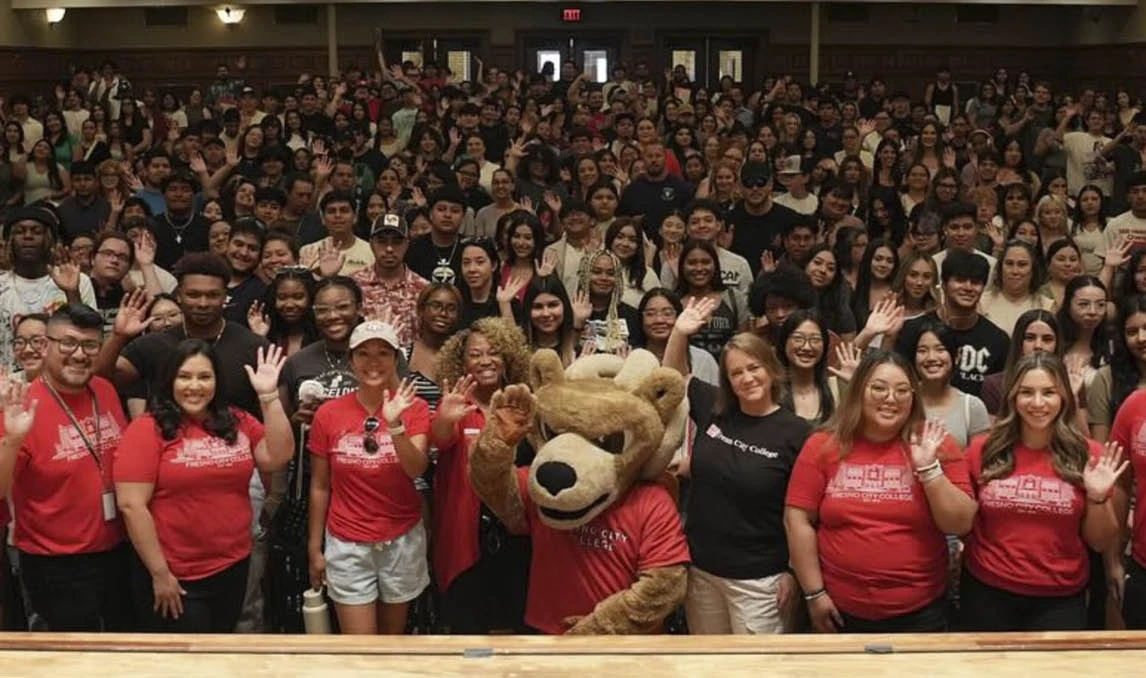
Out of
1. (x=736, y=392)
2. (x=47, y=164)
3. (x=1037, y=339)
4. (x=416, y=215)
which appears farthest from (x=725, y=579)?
(x=47, y=164)

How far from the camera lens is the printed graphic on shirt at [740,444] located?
351 centimetres

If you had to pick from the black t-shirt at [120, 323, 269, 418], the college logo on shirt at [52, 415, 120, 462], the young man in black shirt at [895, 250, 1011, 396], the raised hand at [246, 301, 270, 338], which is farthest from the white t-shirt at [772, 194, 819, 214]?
the college logo on shirt at [52, 415, 120, 462]

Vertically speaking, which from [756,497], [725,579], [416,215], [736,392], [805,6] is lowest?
[725,579]

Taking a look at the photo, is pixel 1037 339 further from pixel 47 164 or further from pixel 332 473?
pixel 47 164

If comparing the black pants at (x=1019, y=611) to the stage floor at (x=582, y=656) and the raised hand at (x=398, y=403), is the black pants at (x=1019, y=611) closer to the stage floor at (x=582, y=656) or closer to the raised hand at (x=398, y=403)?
the stage floor at (x=582, y=656)

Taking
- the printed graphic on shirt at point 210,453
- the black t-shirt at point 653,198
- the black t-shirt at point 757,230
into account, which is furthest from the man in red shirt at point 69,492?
the black t-shirt at point 653,198

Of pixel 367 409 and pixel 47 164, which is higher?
pixel 47 164

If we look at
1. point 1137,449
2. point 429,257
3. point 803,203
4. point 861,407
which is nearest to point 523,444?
point 861,407

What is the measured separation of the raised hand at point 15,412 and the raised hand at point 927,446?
236 cm

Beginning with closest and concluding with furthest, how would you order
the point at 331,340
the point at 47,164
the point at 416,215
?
the point at 331,340 → the point at 416,215 → the point at 47,164

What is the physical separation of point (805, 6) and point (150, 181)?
10759 millimetres

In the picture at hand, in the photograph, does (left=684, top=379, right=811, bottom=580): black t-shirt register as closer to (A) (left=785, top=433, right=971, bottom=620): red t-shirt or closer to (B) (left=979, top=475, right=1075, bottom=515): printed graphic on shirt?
(A) (left=785, top=433, right=971, bottom=620): red t-shirt

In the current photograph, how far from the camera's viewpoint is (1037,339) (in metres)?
4.18

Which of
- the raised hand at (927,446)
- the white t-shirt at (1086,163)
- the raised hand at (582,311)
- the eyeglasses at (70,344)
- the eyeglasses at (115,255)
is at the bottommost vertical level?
the raised hand at (927,446)
